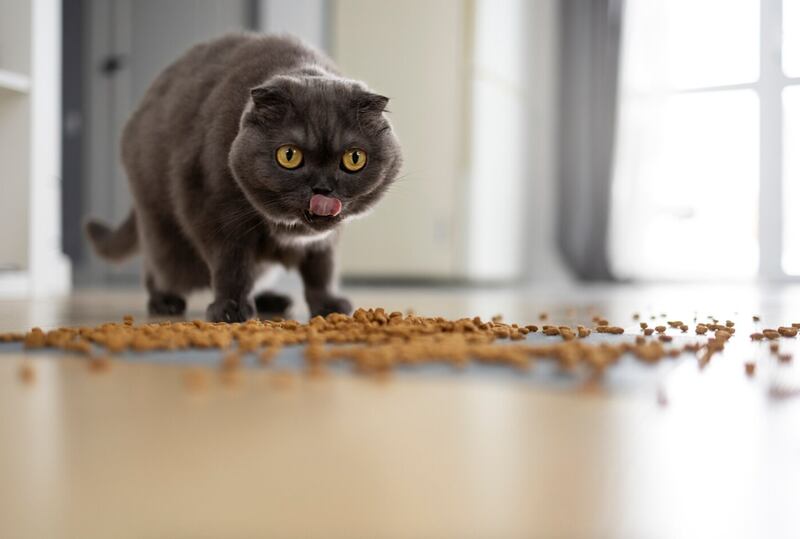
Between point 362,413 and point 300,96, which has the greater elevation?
point 300,96

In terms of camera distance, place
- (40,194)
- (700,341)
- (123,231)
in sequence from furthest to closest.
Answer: (40,194) < (123,231) < (700,341)

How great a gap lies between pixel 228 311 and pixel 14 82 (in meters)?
1.74

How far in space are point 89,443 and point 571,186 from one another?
4894 mm

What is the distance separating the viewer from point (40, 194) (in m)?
2.81

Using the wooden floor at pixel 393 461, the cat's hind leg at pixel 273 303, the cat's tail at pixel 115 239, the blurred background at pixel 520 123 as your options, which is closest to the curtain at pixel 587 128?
the blurred background at pixel 520 123

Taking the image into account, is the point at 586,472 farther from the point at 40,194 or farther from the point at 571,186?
the point at 571,186

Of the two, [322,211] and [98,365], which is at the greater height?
[322,211]

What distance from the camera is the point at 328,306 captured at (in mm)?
1696

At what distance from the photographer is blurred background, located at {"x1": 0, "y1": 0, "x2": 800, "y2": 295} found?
4.71 meters

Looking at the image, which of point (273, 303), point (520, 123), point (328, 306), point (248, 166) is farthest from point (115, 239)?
point (520, 123)

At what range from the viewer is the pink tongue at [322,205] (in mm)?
1349

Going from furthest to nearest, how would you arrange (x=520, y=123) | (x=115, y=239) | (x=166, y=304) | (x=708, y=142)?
(x=520, y=123)
(x=708, y=142)
(x=115, y=239)
(x=166, y=304)

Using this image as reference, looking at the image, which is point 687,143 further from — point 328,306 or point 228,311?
point 228,311

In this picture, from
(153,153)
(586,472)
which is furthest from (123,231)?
(586,472)
